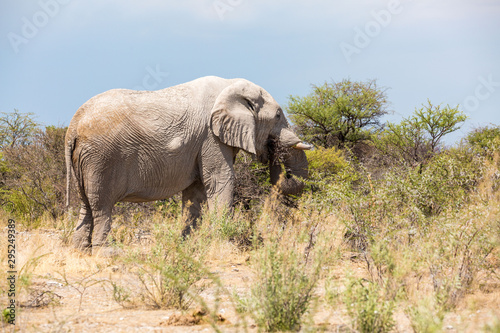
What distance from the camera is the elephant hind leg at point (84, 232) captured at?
369 inches

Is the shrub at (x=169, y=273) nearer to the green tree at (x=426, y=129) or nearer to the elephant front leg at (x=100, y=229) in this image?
the elephant front leg at (x=100, y=229)

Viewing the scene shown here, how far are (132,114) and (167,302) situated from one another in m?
4.14

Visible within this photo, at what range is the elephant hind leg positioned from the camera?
938 centimetres

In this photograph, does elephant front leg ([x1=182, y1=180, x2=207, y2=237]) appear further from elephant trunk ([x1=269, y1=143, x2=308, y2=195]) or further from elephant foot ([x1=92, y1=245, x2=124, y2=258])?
elephant foot ([x1=92, y1=245, x2=124, y2=258])

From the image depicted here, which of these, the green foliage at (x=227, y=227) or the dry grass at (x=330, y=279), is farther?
the green foliage at (x=227, y=227)

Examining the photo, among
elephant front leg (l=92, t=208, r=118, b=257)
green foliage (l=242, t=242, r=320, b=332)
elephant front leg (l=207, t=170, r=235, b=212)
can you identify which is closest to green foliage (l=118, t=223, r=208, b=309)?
green foliage (l=242, t=242, r=320, b=332)

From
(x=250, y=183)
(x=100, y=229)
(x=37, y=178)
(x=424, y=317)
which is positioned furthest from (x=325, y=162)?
(x=424, y=317)

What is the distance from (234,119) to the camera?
31.2ft

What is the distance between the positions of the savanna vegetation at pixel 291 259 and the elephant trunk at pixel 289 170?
0.36m

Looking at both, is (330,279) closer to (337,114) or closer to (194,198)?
(194,198)

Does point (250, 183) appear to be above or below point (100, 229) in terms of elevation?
above

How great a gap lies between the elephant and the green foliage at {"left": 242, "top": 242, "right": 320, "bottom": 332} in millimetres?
4528

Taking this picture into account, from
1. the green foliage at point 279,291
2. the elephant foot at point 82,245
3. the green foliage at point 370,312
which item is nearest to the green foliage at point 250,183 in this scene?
the elephant foot at point 82,245

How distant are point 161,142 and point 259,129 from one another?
185cm
